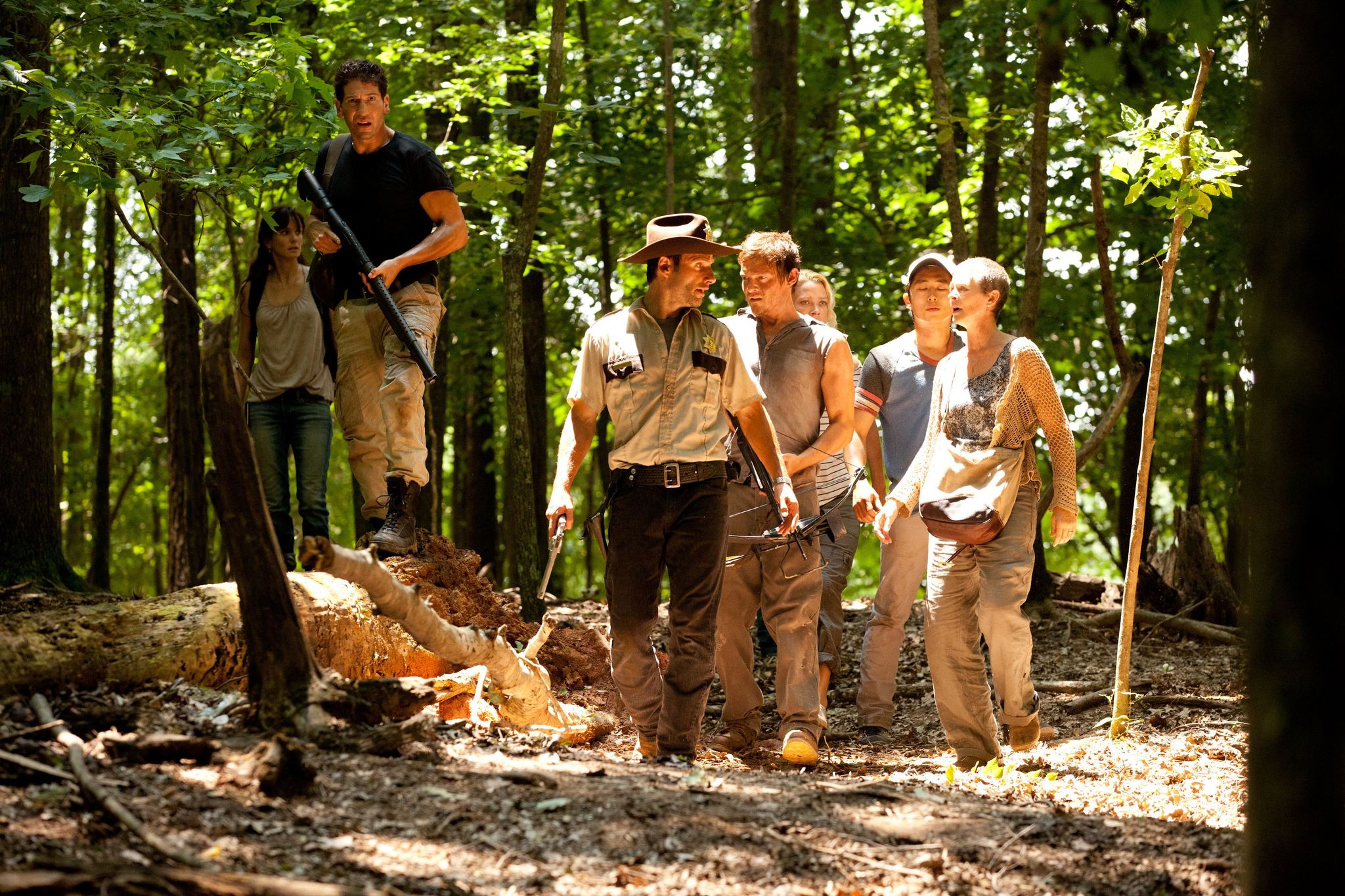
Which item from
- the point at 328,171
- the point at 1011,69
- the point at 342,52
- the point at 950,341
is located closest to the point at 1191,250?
Result: the point at 1011,69

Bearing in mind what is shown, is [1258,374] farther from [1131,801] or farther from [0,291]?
[0,291]

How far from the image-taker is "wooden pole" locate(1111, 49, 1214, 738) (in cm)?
604

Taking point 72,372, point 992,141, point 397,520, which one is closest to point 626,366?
point 397,520

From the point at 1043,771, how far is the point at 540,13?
1368 centimetres

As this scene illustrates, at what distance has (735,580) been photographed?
612cm

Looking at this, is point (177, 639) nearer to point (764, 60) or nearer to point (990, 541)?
point (990, 541)

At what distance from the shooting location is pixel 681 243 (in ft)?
17.7

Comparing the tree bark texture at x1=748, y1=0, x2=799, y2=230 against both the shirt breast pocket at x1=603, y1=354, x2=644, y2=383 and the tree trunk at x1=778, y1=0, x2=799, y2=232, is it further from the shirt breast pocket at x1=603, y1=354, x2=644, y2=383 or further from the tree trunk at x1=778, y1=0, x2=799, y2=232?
the shirt breast pocket at x1=603, y1=354, x2=644, y2=383

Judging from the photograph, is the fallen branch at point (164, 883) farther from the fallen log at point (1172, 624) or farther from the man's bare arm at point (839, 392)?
the fallen log at point (1172, 624)

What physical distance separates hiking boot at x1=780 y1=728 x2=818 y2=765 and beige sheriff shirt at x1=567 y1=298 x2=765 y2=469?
1.44m

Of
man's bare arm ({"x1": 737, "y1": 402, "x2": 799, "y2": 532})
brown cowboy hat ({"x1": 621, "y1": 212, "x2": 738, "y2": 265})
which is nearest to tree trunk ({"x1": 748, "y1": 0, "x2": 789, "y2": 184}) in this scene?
brown cowboy hat ({"x1": 621, "y1": 212, "x2": 738, "y2": 265})

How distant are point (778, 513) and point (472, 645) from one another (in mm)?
1551

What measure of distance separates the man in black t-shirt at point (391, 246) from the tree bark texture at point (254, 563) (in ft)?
7.45

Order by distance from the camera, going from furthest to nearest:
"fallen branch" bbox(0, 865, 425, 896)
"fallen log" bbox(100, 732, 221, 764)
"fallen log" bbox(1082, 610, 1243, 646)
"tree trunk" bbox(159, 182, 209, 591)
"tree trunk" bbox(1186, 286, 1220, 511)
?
"tree trunk" bbox(1186, 286, 1220, 511), "tree trunk" bbox(159, 182, 209, 591), "fallen log" bbox(1082, 610, 1243, 646), "fallen log" bbox(100, 732, 221, 764), "fallen branch" bbox(0, 865, 425, 896)
